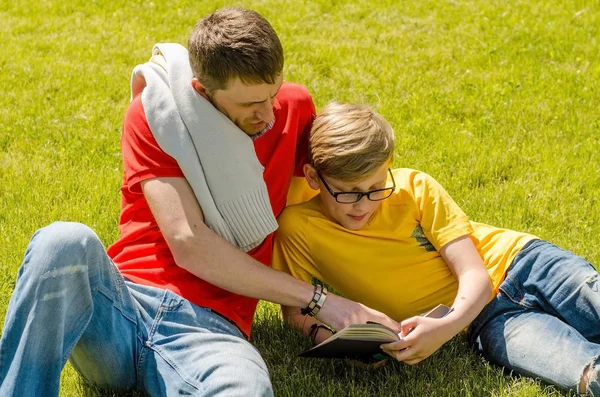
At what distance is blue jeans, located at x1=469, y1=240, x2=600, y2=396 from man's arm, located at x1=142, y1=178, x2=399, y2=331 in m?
0.68

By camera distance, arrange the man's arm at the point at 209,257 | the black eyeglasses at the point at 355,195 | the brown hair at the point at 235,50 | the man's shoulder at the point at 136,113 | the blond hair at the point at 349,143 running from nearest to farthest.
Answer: the brown hair at the point at 235,50 → the man's arm at the point at 209,257 → the man's shoulder at the point at 136,113 → the blond hair at the point at 349,143 → the black eyeglasses at the point at 355,195

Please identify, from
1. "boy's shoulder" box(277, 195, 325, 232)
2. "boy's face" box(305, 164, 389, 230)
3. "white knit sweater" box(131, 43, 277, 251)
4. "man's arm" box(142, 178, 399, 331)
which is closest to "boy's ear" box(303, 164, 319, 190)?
"boy's face" box(305, 164, 389, 230)

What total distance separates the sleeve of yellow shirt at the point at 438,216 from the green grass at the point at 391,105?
0.57m

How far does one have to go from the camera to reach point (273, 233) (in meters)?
4.05

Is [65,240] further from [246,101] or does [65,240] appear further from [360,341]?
[360,341]

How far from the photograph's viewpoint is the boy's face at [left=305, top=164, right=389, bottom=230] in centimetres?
382

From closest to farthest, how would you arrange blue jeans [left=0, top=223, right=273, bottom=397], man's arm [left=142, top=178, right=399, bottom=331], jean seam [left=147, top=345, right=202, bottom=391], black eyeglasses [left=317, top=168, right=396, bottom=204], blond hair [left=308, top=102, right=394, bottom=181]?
1. blue jeans [left=0, top=223, right=273, bottom=397]
2. jean seam [left=147, top=345, right=202, bottom=391]
3. man's arm [left=142, top=178, right=399, bottom=331]
4. blond hair [left=308, top=102, right=394, bottom=181]
5. black eyeglasses [left=317, top=168, right=396, bottom=204]

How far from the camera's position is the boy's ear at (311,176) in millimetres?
3908

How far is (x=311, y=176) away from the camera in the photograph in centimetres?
393

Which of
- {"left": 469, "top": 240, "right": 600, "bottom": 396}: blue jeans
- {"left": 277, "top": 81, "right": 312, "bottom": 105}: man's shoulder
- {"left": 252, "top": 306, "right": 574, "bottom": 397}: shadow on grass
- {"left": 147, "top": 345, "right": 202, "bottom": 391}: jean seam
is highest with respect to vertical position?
{"left": 277, "top": 81, "right": 312, "bottom": 105}: man's shoulder

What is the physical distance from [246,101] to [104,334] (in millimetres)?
1099

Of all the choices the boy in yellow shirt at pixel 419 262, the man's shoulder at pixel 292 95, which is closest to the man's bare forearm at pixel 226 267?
the boy in yellow shirt at pixel 419 262

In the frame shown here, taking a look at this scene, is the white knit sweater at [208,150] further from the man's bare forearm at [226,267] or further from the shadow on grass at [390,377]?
the shadow on grass at [390,377]

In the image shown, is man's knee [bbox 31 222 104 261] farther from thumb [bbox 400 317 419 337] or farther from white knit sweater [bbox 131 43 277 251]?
thumb [bbox 400 317 419 337]
